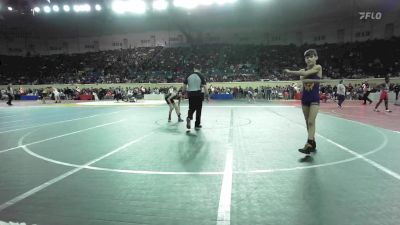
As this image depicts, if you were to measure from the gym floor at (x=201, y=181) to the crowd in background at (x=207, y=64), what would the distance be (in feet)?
101

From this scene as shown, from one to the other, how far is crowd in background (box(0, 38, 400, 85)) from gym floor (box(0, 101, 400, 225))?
30743mm

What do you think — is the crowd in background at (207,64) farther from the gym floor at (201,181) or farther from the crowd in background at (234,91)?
the gym floor at (201,181)

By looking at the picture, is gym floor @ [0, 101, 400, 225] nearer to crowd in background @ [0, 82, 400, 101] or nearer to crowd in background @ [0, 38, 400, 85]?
crowd in background @ [0, 82, 400, 101]

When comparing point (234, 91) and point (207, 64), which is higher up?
point (207, 64)

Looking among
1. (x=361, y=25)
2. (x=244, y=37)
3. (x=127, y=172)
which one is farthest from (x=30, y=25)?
(x=127, y=172)

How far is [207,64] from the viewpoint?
42469 millimetres

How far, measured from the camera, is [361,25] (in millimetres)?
41250

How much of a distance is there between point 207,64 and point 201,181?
38.4 meters

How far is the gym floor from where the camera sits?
11.4ft

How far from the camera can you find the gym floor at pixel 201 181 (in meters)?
3.49

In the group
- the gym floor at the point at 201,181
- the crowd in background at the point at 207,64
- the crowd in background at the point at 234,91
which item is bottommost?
the gym floor at the point at 201,181

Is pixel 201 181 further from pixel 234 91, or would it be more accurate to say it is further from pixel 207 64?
pixel 207 64

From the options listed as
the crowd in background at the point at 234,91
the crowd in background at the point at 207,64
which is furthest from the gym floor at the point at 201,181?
the crowd in background at the point at 207,64

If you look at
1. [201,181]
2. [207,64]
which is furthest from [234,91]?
[201,181]
